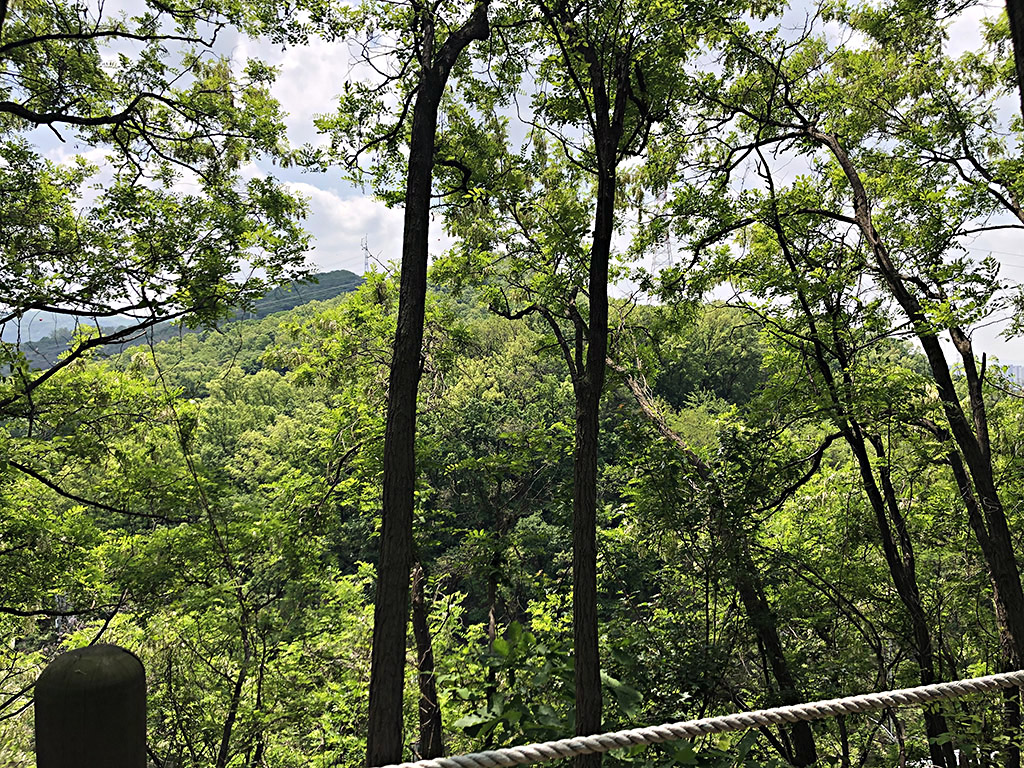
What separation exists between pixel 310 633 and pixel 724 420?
7.05 meters

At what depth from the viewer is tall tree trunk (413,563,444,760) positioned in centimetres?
855

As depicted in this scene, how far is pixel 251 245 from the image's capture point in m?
7.43

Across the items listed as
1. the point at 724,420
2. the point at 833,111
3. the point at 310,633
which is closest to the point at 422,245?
the point at 724,420

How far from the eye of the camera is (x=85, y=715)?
30.3 inches

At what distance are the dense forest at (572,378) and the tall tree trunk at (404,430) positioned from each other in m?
0.03

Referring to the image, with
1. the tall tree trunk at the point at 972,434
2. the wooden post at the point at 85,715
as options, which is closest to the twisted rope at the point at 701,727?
the wooden post at the point at 85,715

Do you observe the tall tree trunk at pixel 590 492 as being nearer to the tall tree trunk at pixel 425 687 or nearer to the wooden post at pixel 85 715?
the tall tree trunk at pixel 425 687

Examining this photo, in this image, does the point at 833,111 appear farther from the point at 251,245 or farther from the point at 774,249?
the point at 251,245

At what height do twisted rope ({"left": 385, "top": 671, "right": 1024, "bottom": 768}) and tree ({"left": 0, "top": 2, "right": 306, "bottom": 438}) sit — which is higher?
tree ({"left": 0, "top": 2, "right": 306, "bottom": 438})

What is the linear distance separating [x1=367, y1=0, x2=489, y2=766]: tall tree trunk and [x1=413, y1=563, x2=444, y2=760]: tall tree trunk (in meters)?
3.57

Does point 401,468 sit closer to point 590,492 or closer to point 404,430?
point 404,430

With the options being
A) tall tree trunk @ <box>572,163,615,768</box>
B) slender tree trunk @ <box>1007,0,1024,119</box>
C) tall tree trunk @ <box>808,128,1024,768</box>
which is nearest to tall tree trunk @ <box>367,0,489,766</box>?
tall tree trunk @ <box>572,163,615,768</box>

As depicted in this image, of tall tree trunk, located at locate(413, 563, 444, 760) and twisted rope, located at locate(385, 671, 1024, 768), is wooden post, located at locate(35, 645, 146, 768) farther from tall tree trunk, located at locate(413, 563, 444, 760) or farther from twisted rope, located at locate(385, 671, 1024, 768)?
tall tree trunk, located at locate(413, 563, 444, 760)

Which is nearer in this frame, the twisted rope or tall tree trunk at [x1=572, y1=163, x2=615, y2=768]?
the twisted rope
